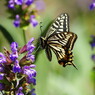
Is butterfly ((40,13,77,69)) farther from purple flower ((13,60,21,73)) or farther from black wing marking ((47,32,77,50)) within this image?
purple flower ((13,60,21,73))

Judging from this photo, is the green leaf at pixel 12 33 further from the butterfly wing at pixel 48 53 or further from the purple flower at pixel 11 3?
the butterfly wing at pixel 48 53

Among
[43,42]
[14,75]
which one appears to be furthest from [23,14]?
[14,75]

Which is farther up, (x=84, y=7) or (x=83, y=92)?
A: (x=84, y=7)

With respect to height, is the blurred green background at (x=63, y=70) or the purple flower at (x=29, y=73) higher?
the blurred green background at (x=63, y=70)

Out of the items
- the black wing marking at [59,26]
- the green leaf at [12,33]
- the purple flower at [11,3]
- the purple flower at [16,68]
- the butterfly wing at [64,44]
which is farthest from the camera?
the purple flower at [11,3]

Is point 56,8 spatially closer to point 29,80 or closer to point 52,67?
point 52,67

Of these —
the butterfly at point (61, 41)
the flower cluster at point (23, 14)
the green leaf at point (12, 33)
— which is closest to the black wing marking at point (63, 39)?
the butterfly at point (61, 41)

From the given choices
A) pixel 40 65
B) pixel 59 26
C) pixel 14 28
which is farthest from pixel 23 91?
pixel 14 28

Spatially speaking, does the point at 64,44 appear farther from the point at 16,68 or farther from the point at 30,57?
the point at 16,68
